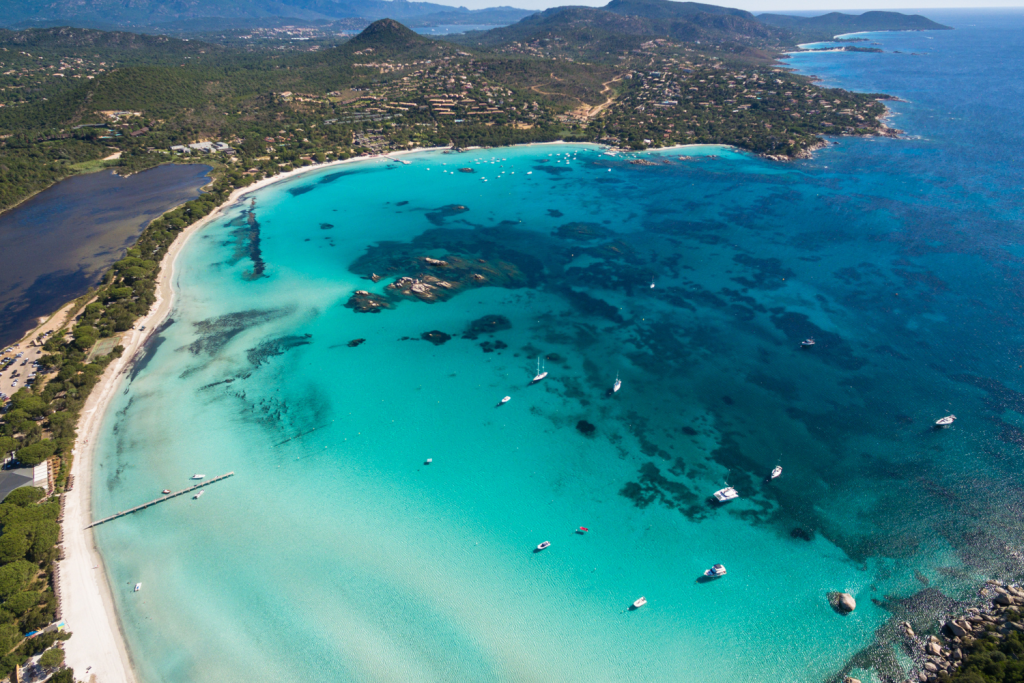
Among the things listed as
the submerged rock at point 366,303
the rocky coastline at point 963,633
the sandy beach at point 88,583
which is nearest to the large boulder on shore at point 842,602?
the rocky coastline at point 963,633

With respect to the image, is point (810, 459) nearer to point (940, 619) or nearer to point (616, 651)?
point (940, 619)

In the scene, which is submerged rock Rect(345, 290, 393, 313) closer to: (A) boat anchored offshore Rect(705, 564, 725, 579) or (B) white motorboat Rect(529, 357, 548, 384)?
(B) white motorboat Rect(529, 357, 548, 384)

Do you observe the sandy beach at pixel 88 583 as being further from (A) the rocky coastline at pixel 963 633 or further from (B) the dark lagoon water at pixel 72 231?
(A) the rocky coastline at pixel 963 633

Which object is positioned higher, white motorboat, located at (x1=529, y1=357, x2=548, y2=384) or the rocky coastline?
white motorboat, located at (x1=529, y1=357, x2=548, y2=384)

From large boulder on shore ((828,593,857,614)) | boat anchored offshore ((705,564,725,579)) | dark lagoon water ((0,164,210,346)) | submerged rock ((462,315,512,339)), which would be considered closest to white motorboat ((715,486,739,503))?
boat anchored offshore ((705,564,725,579))

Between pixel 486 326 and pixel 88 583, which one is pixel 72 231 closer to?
pixel 88 583
